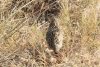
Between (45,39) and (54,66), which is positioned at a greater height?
(45,39)

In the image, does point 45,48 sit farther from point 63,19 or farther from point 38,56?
point 63,19

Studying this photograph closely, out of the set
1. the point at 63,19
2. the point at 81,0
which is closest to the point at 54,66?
the point at 63,19

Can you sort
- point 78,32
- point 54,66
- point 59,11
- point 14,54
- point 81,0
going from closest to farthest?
point 54,66 → point 14,54 → point 78,32 → point 59,11 → point 81,0

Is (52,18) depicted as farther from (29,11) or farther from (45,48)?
(29,11)

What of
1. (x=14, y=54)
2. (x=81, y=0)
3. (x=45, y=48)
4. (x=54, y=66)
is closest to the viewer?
(x=54, y=66)

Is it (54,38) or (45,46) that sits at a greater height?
(54,38)

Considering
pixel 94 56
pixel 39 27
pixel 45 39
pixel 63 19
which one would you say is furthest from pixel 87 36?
pixel 39 27

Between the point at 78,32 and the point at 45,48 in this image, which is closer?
the point at 45,48

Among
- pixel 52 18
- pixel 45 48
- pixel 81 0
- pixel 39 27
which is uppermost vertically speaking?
pixel 81 0

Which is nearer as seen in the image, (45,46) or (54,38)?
(54,38)
